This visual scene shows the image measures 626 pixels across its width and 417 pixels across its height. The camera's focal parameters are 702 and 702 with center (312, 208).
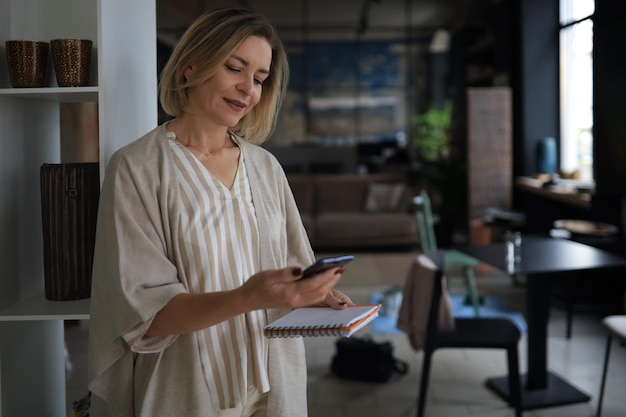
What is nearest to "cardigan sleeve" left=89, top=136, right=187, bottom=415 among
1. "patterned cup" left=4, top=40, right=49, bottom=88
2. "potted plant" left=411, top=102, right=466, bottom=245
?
"patterned cup" left=4, top=40, right=49, bottom=88

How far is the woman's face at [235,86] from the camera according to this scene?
1.32 meters

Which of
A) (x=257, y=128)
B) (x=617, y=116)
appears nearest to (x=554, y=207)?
(x=617, y=116)

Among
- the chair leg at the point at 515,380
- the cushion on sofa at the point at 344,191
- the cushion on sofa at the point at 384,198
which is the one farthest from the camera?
the cushion on sofa at the point at 344,191

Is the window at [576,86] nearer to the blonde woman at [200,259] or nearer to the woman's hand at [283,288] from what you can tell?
the blonde woman at [200,259]

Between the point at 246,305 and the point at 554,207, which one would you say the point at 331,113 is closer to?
the point at 554,207

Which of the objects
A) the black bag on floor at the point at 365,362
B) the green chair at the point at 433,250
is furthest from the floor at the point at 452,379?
the green chair at the point at 433,250

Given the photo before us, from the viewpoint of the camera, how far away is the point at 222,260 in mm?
1332

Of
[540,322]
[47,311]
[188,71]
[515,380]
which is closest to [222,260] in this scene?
[188,71]

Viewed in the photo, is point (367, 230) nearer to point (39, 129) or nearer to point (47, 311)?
point (39, 129)

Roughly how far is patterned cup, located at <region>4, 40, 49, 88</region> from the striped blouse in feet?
1.63

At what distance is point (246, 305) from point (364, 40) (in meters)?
9.46

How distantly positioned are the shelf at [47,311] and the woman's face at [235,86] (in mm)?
589

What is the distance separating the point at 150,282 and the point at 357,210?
25.3 feet

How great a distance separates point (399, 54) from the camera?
1020 cm
